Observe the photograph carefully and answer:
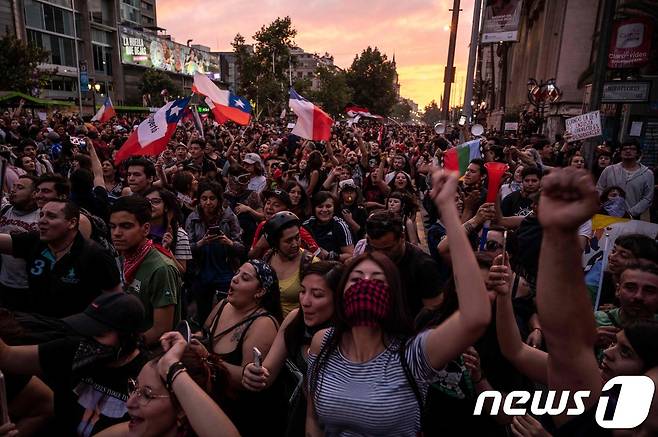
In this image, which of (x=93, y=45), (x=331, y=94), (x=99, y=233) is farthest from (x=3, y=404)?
(x=93, y=45)

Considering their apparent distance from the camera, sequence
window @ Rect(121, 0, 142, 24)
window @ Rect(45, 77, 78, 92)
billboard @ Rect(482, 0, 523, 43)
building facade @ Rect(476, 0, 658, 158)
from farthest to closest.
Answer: window @ Rect(121, 0, 142, 24)
window @ Rect(45, 77, 78, 92)
billboard @ Rect(482, 0, 523, 43)
building facade @ Rect(476, 0, 658, 158)

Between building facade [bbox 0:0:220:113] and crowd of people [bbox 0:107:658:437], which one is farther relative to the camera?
building facade [bbox 0:0:220:113]

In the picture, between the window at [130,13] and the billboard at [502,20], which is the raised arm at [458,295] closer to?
the billboard at [502,20]

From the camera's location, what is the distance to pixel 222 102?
1086 centimetres

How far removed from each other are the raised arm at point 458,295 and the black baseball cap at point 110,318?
4.91ft

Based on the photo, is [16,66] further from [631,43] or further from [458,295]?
[458,295]

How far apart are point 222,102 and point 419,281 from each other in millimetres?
8667

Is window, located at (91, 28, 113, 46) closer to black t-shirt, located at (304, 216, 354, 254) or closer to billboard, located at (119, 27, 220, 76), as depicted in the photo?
billboard, located at (119, 27, 220, 76)

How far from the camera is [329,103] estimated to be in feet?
219

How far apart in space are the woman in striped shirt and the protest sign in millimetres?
7148

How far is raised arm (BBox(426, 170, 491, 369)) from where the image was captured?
176 cm

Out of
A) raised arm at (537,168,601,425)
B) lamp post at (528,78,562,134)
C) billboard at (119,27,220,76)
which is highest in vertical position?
billboard at (119,27,220,76)

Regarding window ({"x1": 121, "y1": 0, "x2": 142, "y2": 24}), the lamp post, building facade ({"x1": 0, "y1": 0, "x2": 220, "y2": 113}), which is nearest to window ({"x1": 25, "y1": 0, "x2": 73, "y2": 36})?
building facade ({"x1": 0, "y1": 0, "x2": 220, "y2": 113})

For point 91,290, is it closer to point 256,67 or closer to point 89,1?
point 256,67
